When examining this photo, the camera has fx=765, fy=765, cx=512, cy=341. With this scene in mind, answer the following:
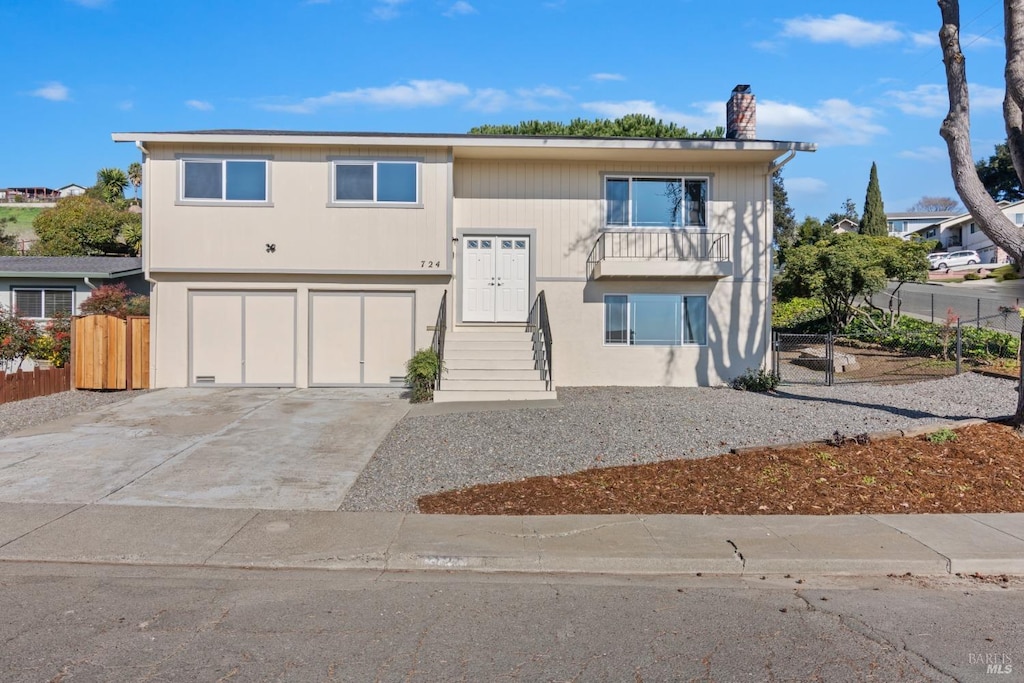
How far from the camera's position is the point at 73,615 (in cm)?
513

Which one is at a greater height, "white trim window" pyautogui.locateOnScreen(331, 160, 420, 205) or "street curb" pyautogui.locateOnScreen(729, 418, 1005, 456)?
"white trim window" pyautogui.locateOnScreen(331, 160, 420, 205)

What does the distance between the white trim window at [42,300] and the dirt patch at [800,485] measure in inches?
814

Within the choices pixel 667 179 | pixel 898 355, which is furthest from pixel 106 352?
pixel 898 355

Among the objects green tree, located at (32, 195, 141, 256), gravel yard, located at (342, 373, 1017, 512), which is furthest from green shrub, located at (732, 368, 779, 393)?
green tree, located at (32, 195, 141, 256)

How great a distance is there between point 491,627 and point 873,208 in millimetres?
54134

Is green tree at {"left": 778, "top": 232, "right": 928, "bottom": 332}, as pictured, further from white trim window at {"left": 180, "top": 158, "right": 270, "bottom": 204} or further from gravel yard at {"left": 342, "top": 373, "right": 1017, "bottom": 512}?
white trim window at {"left": 180, "top": 158, "right": 270, "bottom": 204}

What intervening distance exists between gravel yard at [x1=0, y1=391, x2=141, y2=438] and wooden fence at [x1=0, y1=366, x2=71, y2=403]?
112 mm

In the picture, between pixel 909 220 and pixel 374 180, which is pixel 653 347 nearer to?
pixel 374 180

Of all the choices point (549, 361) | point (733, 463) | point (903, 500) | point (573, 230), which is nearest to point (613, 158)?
point (573, 230)

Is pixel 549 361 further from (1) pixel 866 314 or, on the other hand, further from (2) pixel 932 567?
(1) pixel 866 314

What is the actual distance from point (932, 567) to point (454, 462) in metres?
5.33

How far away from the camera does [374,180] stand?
1595 cm

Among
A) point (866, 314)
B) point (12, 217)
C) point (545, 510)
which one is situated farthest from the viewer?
point (12, 217)

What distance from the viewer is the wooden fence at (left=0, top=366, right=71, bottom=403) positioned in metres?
13.8
